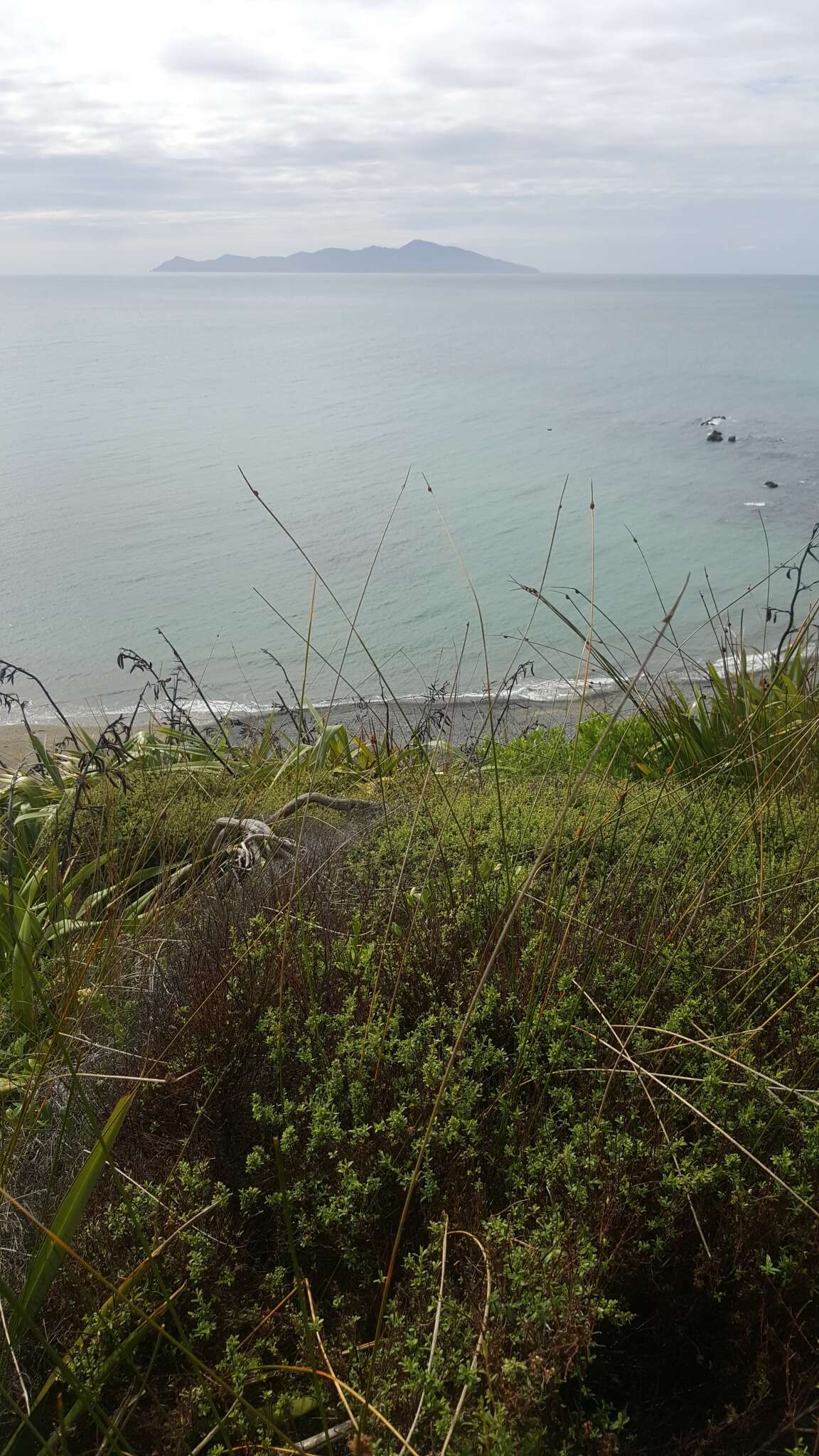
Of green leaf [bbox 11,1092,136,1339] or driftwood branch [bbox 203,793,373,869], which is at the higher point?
green leaf [bbox 11,1092,136,1339]

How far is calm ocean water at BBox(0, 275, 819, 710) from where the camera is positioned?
38.3 ft

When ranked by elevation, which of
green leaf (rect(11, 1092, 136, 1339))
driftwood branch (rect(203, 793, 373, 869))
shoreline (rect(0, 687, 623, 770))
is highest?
green leaf (rect(11, 1092, 136, 1339))

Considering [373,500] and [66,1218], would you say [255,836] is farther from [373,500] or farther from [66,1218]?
[373,500]

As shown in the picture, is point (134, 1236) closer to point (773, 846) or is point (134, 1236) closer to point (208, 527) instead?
point (773, 846)

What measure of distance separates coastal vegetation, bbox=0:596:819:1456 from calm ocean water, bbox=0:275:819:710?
935mm

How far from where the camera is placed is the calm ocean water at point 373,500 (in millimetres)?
11672

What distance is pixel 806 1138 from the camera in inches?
68.5

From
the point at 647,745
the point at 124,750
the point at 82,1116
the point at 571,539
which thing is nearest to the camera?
the point at 82,1116

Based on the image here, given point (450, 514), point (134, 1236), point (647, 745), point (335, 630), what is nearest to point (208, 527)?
point (450, 514)

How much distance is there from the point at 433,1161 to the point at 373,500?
1729cm

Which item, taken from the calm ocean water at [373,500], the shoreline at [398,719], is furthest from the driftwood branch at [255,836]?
the shoreline at [398,719]

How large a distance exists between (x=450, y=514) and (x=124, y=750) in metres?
14.8

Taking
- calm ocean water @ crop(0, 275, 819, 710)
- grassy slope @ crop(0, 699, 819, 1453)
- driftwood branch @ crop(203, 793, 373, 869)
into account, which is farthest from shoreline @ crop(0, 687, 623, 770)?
grassy slope @ crop(0, 699, 819, 1453)

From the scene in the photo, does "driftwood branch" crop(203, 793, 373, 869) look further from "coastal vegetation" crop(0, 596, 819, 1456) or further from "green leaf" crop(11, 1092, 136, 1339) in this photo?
"green leaf" crop(11, 1092, 136, 1339)
